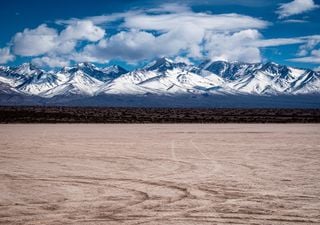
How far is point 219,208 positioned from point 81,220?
2772 mm

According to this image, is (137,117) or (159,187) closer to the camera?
(159,187)

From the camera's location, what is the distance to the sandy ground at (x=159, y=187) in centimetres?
866

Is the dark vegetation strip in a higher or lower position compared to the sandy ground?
higher

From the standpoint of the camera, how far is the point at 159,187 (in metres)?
11.5

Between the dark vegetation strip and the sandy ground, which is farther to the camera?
the dark vegetation strip

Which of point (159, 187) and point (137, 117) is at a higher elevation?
point (137, 117)

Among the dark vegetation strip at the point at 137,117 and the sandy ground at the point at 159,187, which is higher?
the dark vegetation strip at the point at 137,117

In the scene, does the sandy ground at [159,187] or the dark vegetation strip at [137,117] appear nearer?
the sandy ground at [159,187]

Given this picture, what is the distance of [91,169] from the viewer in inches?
574

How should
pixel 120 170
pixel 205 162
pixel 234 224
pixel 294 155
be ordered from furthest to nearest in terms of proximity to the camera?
pixel 294 155 < pixel 205 162 < pixel 120 170 < pixel 234 224

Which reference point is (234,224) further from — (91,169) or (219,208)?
(91,169)

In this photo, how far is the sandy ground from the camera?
8656 millimetres

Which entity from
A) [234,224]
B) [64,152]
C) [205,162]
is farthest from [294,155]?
[234,224]

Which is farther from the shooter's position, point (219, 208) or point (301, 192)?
point (301, 192)
